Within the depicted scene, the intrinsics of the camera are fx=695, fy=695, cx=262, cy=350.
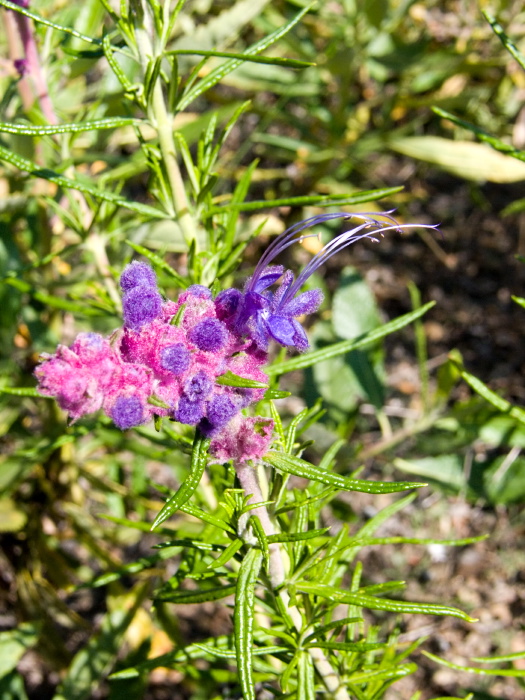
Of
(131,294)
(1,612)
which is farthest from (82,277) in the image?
(1,612)

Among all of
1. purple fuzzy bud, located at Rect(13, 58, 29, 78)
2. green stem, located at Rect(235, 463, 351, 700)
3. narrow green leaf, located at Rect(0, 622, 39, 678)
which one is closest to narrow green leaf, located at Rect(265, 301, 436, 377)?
green stem, located at Rect(235, 463, 351, 700)

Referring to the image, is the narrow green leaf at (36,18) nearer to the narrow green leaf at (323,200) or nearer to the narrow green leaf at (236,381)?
the narrow green leaf at (323,200)

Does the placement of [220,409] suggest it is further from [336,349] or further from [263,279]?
[336,349]

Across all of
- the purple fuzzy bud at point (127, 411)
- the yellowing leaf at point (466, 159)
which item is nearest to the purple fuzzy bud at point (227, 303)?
the purple fuzzy bud at point (127, 411)

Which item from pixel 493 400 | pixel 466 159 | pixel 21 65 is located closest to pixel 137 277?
pixel 493 400

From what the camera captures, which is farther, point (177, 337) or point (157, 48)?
point (157, 48)

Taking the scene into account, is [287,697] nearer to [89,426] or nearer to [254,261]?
[89,426]

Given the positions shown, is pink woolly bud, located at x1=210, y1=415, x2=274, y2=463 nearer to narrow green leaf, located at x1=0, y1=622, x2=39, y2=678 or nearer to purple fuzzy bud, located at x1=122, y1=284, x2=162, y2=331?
purple fuzzy bud, located at x1=122, y1=284, x2=162, y2=331
